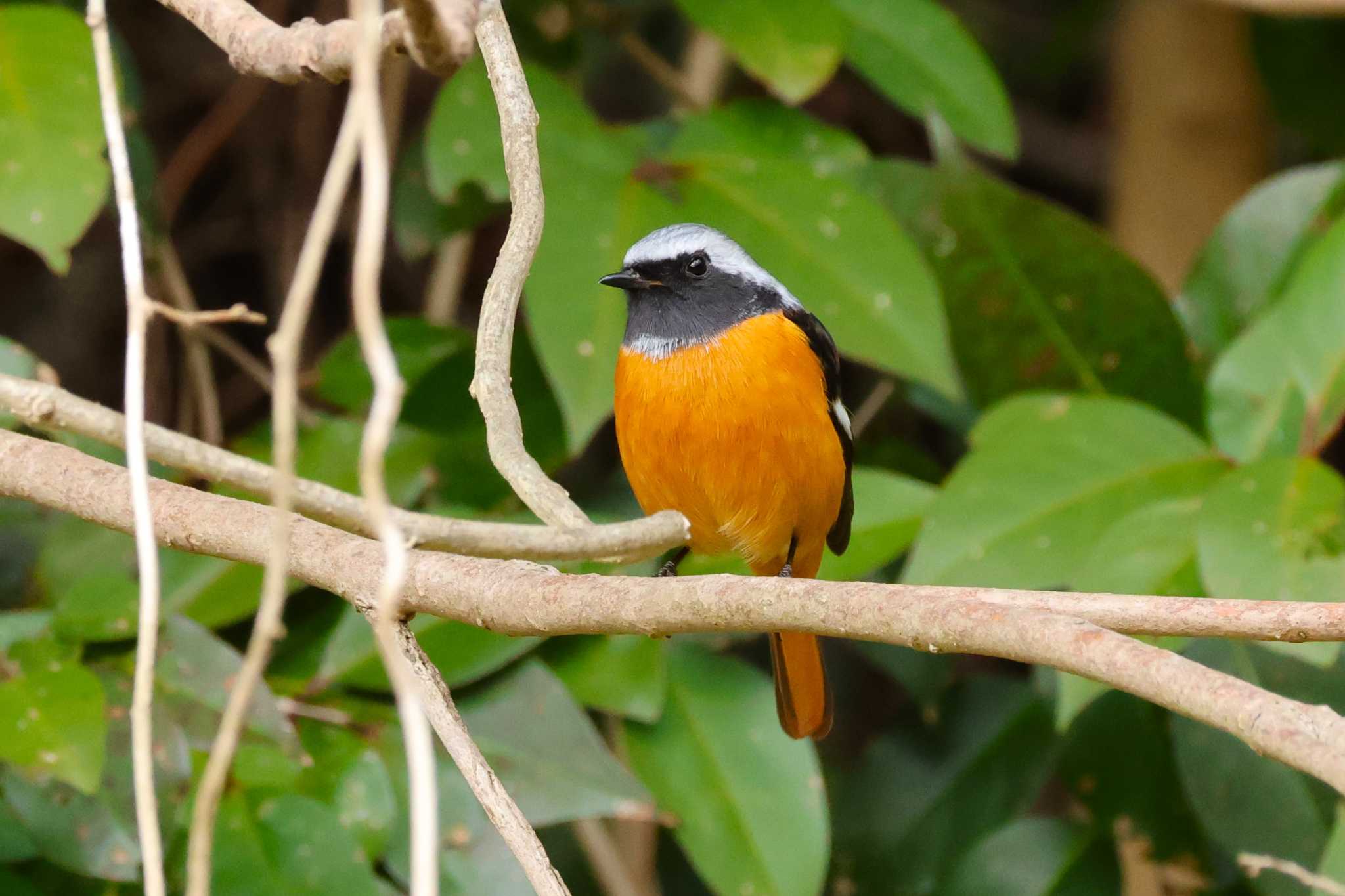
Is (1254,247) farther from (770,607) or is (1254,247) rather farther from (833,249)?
(770,607)

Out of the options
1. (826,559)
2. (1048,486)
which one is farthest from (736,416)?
(1048,486)

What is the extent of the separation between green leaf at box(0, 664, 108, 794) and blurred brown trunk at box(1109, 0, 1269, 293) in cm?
311

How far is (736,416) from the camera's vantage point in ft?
8.05

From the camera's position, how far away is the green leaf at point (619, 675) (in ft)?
8.70

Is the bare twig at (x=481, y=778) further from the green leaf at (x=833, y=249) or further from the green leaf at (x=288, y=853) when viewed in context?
the green leaf at (x=833, y=249)

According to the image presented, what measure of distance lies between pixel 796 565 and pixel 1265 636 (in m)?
1.66

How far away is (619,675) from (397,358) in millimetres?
965

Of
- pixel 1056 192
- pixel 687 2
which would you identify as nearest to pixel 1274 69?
pixel 1056 192

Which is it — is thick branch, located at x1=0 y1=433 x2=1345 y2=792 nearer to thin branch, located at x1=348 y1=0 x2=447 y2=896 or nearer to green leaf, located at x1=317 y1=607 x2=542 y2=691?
thin branch, located at x1=348 y1=0 x2=447 y2=896

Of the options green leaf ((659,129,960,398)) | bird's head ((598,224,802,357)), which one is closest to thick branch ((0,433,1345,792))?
bird's head ((598,224,802,357))

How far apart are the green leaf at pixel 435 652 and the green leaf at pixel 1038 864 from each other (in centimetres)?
118

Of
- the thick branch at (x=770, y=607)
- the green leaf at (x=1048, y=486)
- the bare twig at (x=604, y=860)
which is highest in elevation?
the thick branch at (x=770, y=607)

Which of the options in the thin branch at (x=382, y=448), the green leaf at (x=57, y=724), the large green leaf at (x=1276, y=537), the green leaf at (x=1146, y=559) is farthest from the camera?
the green leaf at (x=1146, y=559)

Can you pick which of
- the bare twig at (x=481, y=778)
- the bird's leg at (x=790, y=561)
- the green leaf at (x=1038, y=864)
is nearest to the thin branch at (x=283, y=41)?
the bare twig at (x=481, y=778)
